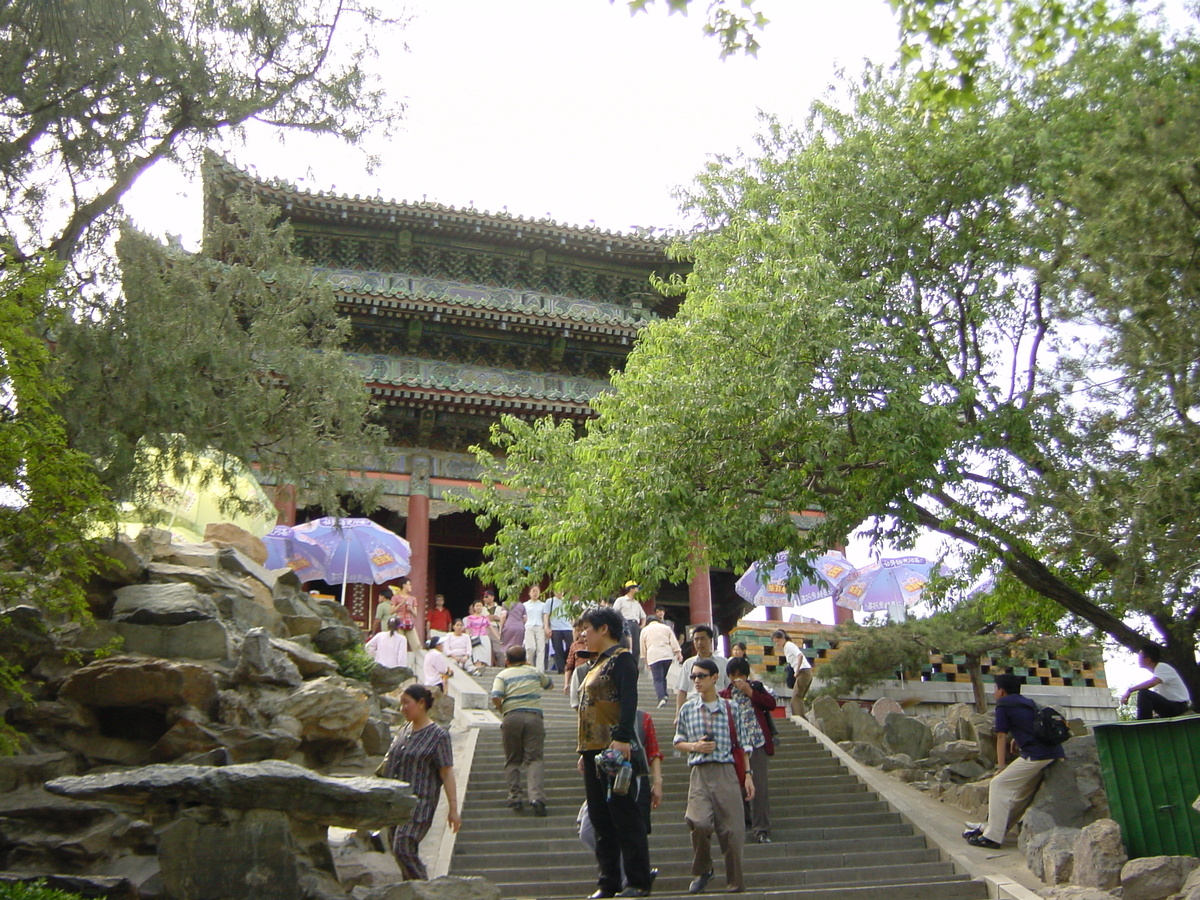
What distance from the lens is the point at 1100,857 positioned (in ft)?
25.1

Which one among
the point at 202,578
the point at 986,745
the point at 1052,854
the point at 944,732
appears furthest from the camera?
the point at 944,732

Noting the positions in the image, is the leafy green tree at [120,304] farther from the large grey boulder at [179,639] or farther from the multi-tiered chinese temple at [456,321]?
the multi-tiered chinese temple at [456,321]

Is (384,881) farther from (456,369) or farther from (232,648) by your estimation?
(456,369)

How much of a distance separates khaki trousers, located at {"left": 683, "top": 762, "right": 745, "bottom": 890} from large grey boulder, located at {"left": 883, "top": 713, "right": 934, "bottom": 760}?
5693 mm

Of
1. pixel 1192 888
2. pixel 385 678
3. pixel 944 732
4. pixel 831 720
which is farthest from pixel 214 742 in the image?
pixel 944 732

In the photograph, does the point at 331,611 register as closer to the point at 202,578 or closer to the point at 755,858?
the point at 202,578

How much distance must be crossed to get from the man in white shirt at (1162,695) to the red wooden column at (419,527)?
37.4 ft

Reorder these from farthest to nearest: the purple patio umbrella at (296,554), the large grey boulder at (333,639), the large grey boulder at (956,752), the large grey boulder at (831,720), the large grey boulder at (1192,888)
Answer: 1. the purple patio umbrella at (296,554)
2. the large grey boulder at (831,720)
3. the large grey boulder at (333,639)
4. the large grey boulder at (956,752)
5. the large grey boulder at (1192,888)

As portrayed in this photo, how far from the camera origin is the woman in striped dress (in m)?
6.68

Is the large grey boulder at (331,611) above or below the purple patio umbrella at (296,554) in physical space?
below

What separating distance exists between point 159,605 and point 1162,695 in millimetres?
8161

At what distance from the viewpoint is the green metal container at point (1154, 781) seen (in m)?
7.74

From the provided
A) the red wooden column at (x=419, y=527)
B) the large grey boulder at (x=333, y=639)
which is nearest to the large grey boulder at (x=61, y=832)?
the large grey boulder at (x=333, y=639)

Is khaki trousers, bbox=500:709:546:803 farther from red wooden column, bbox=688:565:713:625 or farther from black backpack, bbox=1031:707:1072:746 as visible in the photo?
red wooden column, bbox=688:565:713:625
